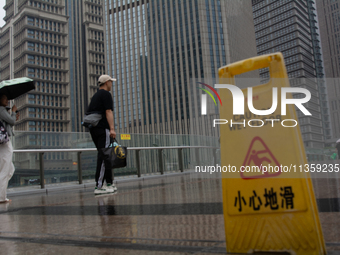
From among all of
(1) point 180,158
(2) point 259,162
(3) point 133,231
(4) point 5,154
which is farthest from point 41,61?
(2) point 259,162

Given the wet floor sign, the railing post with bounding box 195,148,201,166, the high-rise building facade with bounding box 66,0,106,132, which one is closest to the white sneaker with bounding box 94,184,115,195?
the wet floor sign

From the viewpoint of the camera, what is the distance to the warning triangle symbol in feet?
5.40

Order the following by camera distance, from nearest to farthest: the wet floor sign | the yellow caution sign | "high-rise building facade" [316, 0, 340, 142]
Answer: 1. the wet floor sign
2. the yellow caution sign
3. "high-rise building facade" [316, 0, 340, 142]

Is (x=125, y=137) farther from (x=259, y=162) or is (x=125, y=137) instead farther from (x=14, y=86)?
(x=259, y=162)

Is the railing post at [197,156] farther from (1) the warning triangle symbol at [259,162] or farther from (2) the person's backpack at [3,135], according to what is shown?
(1) the warning triangle symbol at [259,162]

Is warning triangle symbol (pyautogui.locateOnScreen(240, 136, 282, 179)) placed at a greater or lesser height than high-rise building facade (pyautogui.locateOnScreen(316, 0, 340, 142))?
lesser

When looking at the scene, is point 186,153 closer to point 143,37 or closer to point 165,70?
point 165,70

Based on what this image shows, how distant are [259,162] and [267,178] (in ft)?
0.28

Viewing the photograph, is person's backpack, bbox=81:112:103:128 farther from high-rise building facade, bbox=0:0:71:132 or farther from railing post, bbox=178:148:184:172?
high-rise building facade, bbox=0:0:71:132

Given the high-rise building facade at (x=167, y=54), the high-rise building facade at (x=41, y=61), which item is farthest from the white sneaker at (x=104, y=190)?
the high-rise building facade at (x=41, y=61)

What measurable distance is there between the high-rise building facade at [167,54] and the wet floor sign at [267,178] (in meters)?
73.3

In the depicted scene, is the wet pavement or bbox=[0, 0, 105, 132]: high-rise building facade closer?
the wet pavement

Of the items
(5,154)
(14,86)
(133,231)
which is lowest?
(133,231)

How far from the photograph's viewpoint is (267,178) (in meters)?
1.65
